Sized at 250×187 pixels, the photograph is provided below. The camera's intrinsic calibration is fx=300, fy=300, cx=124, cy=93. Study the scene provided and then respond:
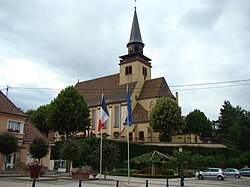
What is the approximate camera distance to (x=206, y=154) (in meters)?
52.1

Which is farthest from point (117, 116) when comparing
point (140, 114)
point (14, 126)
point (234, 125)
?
point (14, 126)

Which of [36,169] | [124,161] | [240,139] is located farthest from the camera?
[240,139]

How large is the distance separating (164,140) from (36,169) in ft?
120

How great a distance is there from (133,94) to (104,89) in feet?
36.1

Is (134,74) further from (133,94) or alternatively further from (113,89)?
(113,89)

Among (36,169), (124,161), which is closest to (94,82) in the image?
(124,161)

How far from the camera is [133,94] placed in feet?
217

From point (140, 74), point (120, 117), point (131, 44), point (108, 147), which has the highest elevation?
point (131, 44)

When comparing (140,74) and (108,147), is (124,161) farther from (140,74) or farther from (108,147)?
(140,74)

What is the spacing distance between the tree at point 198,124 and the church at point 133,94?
1288 cm

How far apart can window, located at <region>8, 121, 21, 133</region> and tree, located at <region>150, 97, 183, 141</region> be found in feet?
84.5

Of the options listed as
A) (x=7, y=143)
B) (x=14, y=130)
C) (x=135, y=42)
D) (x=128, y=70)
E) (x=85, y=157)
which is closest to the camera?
(x=7, y=143)

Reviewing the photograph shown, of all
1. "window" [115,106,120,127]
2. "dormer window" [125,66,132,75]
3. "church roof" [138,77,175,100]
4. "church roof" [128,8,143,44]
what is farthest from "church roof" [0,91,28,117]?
"church roof" [128,8,143,44]

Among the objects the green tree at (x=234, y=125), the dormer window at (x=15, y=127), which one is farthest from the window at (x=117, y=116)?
the dormer window at (x=15, y=127)
